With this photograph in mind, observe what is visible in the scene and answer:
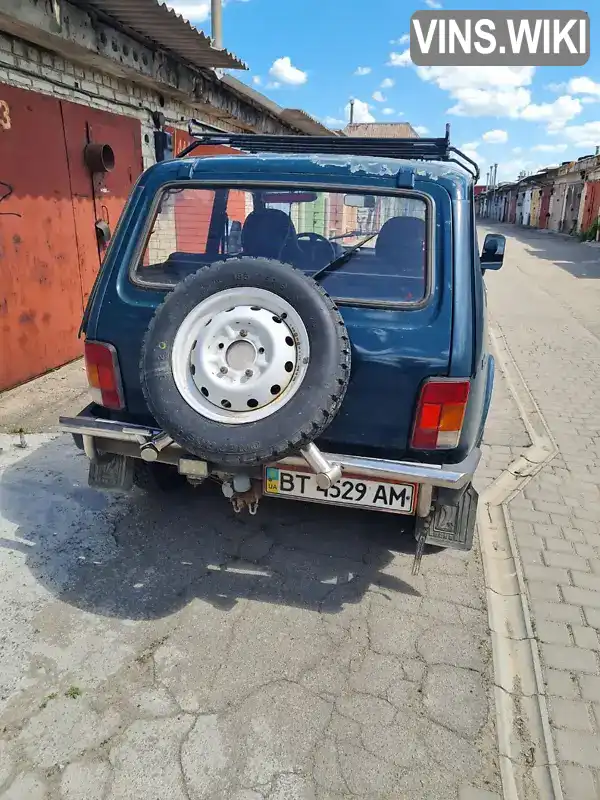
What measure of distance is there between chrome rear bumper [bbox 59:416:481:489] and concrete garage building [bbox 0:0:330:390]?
305 centimetres

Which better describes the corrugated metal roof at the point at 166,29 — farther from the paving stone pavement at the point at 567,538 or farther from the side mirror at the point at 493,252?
the paving stone pavement at the point at 567,538

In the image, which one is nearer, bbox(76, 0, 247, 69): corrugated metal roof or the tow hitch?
the tow hitch

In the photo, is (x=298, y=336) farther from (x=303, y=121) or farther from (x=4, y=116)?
(x=303, y=121)

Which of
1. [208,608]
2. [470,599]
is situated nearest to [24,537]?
[208,608]

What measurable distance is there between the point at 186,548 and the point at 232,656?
860 mm

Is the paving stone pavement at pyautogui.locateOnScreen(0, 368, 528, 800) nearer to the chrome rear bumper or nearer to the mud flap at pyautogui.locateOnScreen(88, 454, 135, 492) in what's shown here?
the mud flap at pyautogui.locateOnScreen(88, 454, 135, 492)

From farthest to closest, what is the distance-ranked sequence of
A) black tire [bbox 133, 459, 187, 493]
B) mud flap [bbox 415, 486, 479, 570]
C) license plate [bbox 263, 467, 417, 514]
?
black tire [bbox 133, 459, 187, 493] < mud flap [bbox 415, 486, 479, 570] < license plate [bbox 263, 467, 417, 514]

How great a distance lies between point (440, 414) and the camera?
2.45 m

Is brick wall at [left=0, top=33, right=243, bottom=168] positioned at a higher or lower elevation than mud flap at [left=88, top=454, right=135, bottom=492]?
higher

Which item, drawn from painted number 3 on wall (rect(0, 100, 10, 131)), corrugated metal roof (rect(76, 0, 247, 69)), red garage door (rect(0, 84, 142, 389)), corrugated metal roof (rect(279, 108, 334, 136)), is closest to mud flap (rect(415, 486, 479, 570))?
red garage door (rect(0, 84, 142, 389))

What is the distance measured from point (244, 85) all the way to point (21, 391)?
731 centimetres

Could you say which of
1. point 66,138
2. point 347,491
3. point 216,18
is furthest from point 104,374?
point 216,18

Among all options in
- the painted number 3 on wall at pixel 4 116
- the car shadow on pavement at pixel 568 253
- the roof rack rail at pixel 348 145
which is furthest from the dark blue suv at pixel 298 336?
the car shadow on pavement at pixel 568 253

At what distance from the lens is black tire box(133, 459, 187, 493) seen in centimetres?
348
